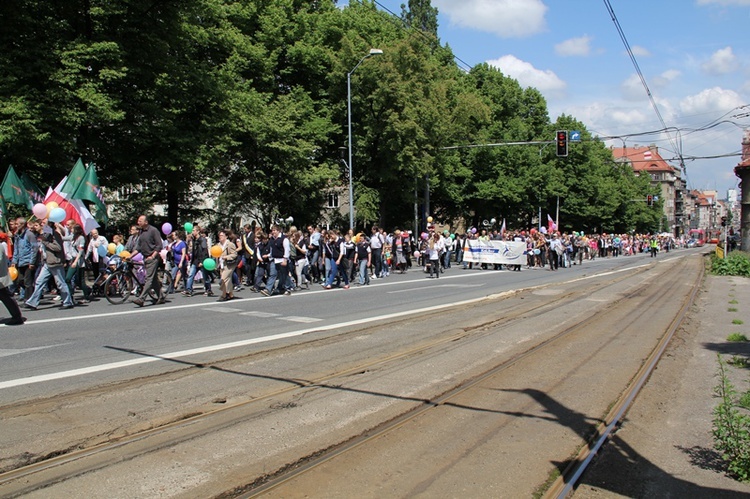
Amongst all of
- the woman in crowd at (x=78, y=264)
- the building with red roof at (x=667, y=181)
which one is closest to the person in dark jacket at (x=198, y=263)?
the woman in crowd at (x=78, y=264)

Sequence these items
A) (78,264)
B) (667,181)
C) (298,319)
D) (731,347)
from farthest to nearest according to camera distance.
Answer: (667,181) → (78,264) → (298,319) → (731,347)

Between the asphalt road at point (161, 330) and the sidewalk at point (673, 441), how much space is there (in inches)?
202

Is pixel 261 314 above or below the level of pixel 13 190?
below

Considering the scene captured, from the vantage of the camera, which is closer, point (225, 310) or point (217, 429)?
point (217, 429)

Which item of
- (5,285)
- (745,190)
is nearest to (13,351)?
(5,285)

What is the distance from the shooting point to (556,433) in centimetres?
544

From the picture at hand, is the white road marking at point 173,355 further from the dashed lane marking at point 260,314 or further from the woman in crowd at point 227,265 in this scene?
the woman in crowd at point 227,265

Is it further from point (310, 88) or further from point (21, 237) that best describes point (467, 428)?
point (310, 88)

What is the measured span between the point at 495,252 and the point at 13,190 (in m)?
20.5

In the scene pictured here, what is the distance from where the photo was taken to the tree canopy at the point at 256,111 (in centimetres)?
1941

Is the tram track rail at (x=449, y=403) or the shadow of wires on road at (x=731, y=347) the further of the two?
the shadow of wires on road at (x=731, y=347)

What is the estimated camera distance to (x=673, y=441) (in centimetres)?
533

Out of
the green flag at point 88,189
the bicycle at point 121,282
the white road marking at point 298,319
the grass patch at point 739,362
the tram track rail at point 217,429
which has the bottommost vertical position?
the grass patch at point 739,362

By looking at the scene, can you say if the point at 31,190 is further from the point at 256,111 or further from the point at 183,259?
the point at 256,111
